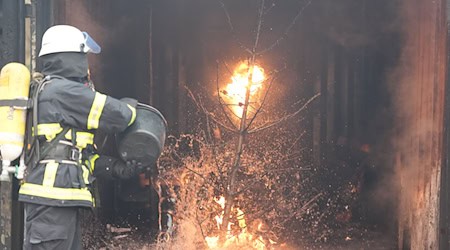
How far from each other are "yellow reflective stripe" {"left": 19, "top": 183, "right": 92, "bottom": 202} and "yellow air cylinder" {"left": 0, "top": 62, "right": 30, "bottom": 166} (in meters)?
0.25

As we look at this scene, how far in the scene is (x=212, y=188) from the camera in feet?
19.1

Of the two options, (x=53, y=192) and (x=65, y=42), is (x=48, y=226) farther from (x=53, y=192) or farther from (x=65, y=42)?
(x=65, y=42)

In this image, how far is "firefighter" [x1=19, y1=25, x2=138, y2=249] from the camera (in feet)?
10.6

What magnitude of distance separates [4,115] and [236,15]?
11.7 ft

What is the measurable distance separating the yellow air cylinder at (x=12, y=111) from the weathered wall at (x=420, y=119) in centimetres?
332

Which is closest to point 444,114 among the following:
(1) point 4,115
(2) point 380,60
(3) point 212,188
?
(2) point 380,60

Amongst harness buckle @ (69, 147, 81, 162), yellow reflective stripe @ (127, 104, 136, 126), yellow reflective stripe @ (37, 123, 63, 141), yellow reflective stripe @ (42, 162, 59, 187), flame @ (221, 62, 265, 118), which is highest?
flame @ (221, 62, 265, 118)

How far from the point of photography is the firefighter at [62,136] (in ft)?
10.6

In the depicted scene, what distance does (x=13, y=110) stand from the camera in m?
3.27

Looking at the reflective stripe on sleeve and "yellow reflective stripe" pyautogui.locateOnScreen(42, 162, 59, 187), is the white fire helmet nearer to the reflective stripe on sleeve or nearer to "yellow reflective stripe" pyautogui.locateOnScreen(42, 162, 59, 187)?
the reflective stripe on sleeve

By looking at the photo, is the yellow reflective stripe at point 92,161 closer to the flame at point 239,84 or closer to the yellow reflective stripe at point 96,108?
the yellow reflective stripe at point 96,108

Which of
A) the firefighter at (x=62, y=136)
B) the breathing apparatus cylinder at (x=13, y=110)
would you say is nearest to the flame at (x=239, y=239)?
the firefighter at (x=62, y=136)

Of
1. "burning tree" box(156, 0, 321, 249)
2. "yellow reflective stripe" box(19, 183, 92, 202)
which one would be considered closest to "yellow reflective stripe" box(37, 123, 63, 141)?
"yellow reflective stripe" box(19, 183, 92, 202)

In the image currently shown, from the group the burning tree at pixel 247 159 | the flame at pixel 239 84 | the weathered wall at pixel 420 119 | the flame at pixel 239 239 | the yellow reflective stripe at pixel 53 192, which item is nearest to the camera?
the yellow reflective stripe at pixel 53 192
